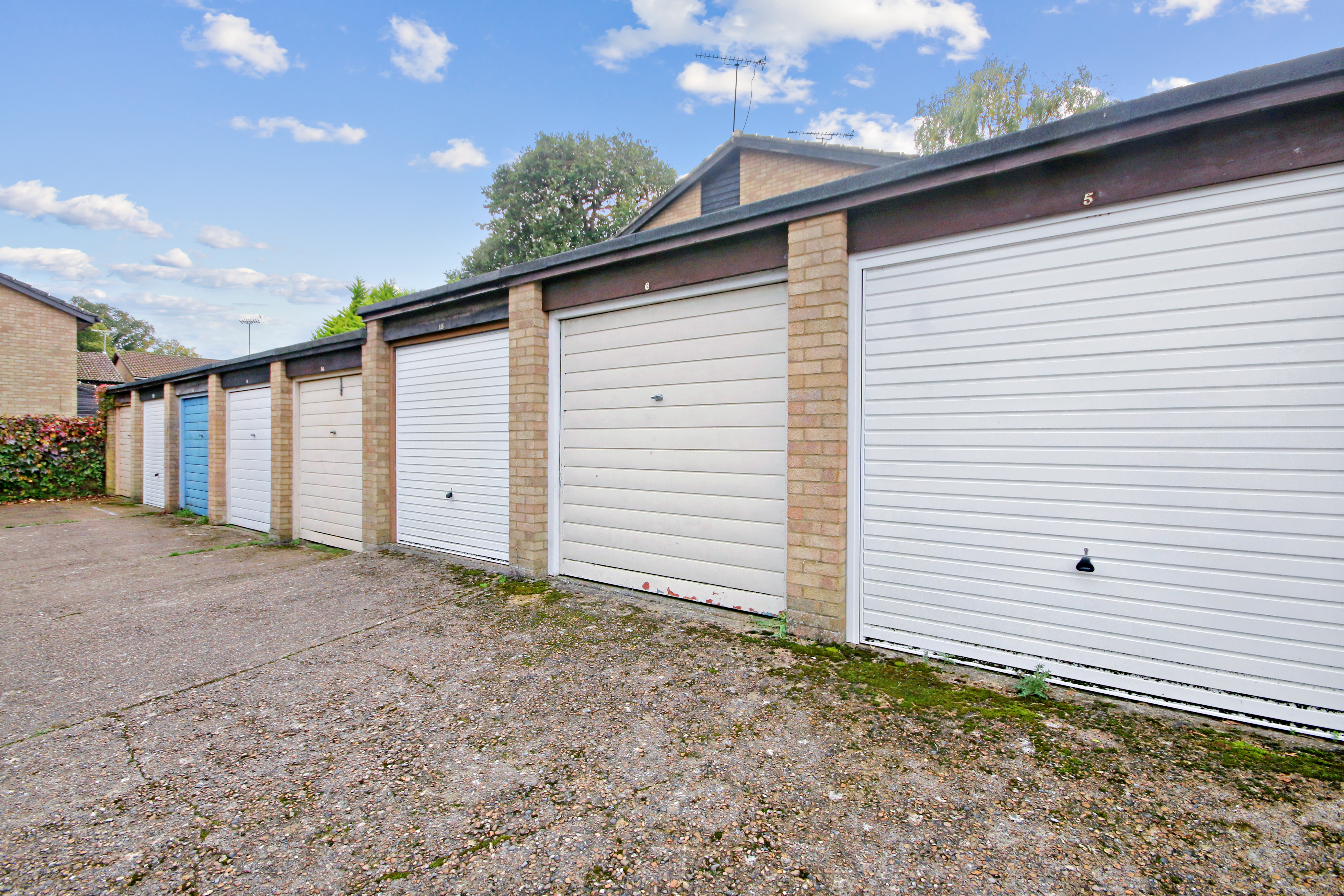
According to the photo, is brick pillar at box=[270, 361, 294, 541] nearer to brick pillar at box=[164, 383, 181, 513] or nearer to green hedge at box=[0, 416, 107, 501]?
brick pillar at box=[164, 383, 181, 513]

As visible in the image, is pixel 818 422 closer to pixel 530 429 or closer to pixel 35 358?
pixel 530 429

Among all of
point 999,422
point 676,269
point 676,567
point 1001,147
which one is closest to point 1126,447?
point 999,422

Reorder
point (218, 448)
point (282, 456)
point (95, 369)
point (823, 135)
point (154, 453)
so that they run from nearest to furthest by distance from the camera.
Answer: point (282, 456) < point (218, 448) < point (823, 135) < point (154, 453) < point (95, 369)

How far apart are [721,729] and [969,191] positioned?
12.1 feet

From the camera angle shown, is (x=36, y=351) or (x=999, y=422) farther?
(x=36, y=351)

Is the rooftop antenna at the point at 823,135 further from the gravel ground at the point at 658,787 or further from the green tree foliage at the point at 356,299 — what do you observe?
the green tree foliage at the point at 356,299

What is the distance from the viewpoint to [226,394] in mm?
11250

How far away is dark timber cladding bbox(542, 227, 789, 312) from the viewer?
4.62m

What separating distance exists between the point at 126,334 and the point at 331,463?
75453mm

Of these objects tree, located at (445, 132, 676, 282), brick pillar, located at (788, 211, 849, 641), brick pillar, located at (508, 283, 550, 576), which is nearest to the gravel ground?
brick pillar, located at (788, 211, 849, 641)

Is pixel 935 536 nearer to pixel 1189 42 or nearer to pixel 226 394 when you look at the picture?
pixel 1189 42

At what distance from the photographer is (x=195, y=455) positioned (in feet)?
41.0

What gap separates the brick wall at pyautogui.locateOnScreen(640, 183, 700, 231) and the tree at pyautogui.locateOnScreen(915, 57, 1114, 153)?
1107cm

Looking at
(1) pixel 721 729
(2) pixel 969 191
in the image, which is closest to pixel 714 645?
(1) pixel 721 729
